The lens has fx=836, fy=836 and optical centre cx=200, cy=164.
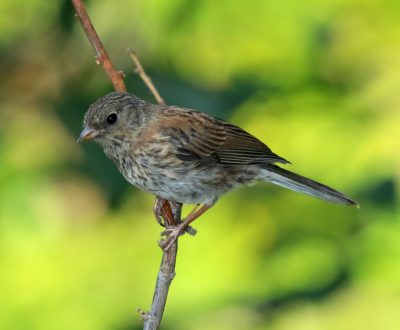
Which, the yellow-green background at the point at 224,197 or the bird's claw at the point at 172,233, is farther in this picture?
the yellow-green background at the point at 224,197

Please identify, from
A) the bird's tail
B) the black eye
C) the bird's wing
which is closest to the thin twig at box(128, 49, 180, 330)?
the black eye

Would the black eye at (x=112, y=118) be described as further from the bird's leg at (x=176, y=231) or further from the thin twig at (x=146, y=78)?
the bird's leg at (x=176, y=231)

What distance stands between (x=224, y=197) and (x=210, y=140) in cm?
40

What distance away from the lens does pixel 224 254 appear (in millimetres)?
4480

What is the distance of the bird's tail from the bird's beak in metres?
0.93

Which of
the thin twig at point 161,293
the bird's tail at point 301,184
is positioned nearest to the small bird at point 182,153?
the bird's tail at point 301,184

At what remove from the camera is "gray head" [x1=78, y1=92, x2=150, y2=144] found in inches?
142

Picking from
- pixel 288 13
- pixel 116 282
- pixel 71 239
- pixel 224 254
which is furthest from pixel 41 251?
pixel 288 13

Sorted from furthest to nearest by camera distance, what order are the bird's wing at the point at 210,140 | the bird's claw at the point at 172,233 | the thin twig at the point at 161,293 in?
the bird's wing at the point at 210,140, the bird's claw at the point at 172,233, the thin twig at the point at 161,293

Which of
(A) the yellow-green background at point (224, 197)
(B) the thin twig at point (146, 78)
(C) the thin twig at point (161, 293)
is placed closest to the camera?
(C) the thin twig at point (161, 293)

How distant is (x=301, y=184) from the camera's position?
3932 mm

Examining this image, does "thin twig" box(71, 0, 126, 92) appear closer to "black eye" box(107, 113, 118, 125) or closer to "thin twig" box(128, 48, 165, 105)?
"thin twig" box(128, 48, 165, 105)

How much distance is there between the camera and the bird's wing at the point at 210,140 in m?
4.00

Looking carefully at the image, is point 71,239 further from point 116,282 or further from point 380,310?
point 380,310
